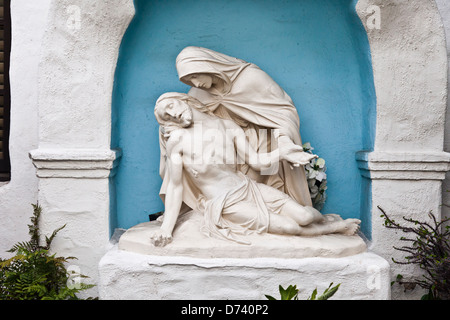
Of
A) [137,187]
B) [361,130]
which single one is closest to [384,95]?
[361,130]

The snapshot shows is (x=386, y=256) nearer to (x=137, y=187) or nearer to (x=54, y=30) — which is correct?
(x=137, y=187)

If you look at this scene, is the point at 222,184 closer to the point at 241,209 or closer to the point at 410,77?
the point at 241,209

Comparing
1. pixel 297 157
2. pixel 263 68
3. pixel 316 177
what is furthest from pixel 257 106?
pixel 316 177

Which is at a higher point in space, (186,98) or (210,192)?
(186,98)

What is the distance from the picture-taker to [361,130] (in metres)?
4.13

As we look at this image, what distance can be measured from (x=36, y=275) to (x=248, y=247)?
1544mm

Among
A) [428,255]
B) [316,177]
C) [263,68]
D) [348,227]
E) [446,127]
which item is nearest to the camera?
[428,255]

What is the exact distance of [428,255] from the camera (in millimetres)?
3559

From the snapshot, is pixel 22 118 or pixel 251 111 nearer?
pixel 251 111

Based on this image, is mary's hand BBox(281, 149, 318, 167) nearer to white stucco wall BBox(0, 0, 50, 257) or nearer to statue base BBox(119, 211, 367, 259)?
statue base BBox(119, 211, 367, 259)

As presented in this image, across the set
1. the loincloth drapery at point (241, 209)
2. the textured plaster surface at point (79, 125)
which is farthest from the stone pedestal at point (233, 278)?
the textured plaster surface at point (79, 125)

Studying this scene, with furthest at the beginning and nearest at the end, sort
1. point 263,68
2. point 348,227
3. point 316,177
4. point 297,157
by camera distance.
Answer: point 263,68 → point 316,177 → point 348,227 → point 297,157

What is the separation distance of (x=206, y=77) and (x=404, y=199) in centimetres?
180

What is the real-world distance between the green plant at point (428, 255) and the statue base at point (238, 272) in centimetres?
39
